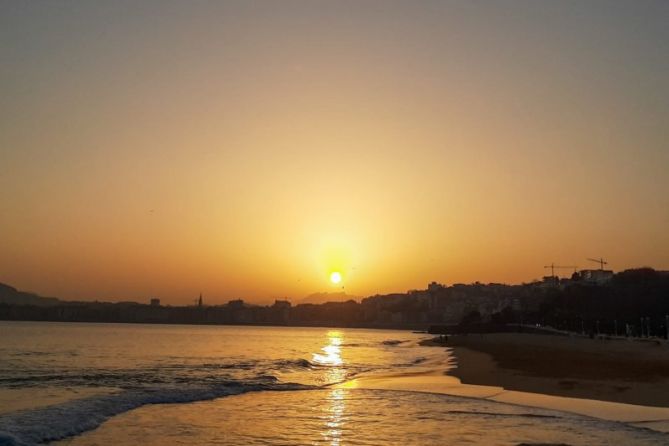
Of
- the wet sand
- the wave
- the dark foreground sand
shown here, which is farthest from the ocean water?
the dark foreground sand

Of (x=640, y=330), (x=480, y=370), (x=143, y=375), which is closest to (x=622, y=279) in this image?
(x=640, y=330)

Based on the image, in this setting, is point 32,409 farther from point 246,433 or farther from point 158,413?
point 246,433

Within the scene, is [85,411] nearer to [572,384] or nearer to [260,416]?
[260,416]

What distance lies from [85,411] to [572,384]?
68.5 feet

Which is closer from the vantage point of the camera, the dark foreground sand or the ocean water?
the ocean water

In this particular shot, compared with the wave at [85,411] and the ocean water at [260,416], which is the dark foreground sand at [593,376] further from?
the wave at [85,411]

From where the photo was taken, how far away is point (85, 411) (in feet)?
72.7

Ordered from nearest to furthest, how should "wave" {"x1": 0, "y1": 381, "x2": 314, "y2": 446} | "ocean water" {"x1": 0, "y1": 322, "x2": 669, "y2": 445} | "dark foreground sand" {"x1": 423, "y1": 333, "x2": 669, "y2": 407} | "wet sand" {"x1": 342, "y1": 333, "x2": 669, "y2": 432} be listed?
1. "ocean water" {"x1": 0, "y1": 322, "x2": 669, "y2": 445}
2. "wave" {"x1": 0, "y1": 381, "x2": 314, "y2": 446}
3. "wet sand" {"x1": 342, "y1": 333, "x2": 669, "y2": 432}
4. "dark foreground sand" {"x1": 423, "y1": 333, "x2": 669, "y2": 407}

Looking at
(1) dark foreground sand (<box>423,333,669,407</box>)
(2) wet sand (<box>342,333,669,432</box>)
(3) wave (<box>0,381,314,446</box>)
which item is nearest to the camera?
(3) wave (<box>0,381,314,446</box>)

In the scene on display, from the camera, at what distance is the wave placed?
1831 cm

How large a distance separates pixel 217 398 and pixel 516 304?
586 feet

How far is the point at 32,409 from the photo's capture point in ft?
76.4

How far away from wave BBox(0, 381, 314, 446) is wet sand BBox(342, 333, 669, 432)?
23.3ft

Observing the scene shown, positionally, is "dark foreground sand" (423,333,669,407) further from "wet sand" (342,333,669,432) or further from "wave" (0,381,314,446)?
"wave" (0,381,314,446)
